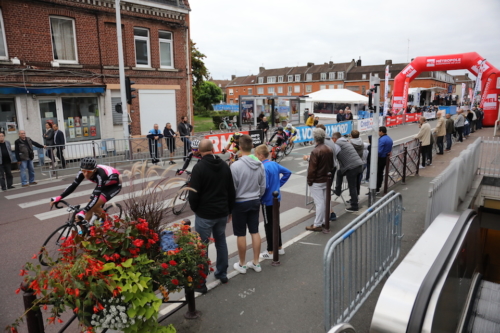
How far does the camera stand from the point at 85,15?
628 inches

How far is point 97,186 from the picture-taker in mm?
5941

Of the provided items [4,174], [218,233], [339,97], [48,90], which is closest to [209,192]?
[218,233]

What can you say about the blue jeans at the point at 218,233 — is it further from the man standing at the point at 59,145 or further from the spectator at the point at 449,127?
the spectator at the point at 449,127

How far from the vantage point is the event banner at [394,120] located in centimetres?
2846

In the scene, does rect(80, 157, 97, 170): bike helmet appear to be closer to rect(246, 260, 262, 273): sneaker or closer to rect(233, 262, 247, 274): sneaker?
rect(233, 262, 247, 274): sneaker

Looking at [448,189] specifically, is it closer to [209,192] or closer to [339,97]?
[209,192]

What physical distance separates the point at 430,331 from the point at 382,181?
7491mm

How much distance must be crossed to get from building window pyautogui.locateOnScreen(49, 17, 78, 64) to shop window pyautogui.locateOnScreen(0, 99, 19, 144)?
9.55ft

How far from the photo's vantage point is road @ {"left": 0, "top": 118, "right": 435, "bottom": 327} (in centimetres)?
503

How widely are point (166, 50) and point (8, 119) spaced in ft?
28.7

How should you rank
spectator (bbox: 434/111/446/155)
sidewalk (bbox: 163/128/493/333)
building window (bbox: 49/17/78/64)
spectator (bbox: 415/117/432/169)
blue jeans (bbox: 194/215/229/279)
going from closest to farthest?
sidewalk (bbox: 163/128/493/333) → blue jeans (bbox: 194/215/229/279) → spectator (bbox: 415/117/432/169) → spectator (bbox: 434/111/446/155) → building window (bbox: 49/17/78/64)

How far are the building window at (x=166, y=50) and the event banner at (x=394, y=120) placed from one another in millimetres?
17733

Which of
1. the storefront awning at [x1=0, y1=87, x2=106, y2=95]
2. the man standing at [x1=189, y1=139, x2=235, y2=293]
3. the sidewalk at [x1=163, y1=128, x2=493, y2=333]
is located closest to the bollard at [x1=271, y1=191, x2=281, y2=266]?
the sidewalk at [x1=163, y1=128, x2=493, y2=333]

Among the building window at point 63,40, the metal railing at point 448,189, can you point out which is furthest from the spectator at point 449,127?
the building window at point 63,40
